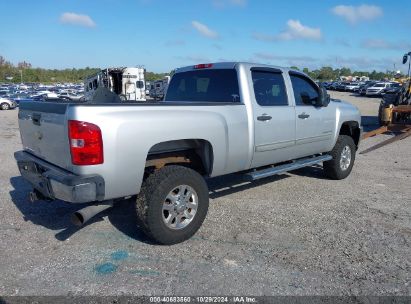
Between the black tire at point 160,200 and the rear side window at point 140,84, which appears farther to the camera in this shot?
the rear side window at point 140,84

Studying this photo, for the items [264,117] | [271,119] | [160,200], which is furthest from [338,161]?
[160,200]

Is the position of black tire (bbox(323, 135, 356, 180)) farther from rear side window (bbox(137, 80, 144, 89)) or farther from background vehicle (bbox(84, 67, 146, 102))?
rear side window (bbox(137, 80, 144, 89))

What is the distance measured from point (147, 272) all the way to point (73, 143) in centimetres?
137

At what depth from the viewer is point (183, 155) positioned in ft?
14.6

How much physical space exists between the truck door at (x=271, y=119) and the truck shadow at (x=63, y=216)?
1.77 m

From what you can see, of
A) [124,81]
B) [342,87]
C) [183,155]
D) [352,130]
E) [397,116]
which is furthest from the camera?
[342,87]

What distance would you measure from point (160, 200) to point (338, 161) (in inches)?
156

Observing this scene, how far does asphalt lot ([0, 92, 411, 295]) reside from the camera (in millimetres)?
3285

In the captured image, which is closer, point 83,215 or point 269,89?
point 83,215

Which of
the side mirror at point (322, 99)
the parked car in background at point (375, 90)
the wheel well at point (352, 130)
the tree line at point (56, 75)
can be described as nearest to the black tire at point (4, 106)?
the wheel well at point (352, 130)

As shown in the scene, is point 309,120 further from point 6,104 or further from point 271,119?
point 6,104

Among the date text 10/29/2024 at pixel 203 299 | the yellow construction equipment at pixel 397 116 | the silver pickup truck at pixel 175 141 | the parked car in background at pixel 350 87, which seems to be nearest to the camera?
the date text 10/29/2024 at pixel 203 299

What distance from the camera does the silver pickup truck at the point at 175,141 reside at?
3.39m

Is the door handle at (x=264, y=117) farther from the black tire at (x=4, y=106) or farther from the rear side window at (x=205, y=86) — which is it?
the black tire at (x=4, y=106)
